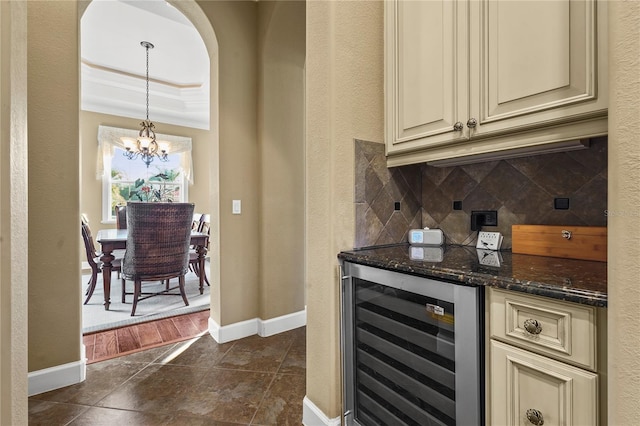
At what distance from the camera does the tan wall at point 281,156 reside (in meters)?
2.71

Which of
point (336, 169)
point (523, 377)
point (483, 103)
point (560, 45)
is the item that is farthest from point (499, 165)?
point (523, 377)

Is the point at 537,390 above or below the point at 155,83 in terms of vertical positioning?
below

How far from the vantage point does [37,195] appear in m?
1.89

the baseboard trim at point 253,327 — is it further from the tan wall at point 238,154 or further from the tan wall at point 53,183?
the tan wall at point 53,183

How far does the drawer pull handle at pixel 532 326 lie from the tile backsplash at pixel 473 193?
67 cm

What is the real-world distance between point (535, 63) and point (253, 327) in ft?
8.64

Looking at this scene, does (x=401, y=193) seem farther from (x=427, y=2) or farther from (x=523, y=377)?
(x=523, y=377)

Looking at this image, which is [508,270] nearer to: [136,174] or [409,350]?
[409,350]

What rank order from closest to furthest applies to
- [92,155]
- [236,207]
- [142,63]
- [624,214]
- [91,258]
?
[624,214]
[236,207]
[91,258]
[142,63]
[92,155]

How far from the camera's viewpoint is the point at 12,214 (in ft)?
3.40

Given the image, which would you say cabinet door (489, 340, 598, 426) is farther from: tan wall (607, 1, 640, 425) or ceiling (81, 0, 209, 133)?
ceiling (81, 0, 209, 133)

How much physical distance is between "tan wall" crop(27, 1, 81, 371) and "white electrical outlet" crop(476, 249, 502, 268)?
236 cm

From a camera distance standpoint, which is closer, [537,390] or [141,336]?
[537,390]

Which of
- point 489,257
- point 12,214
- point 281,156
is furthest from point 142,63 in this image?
point 489,257
